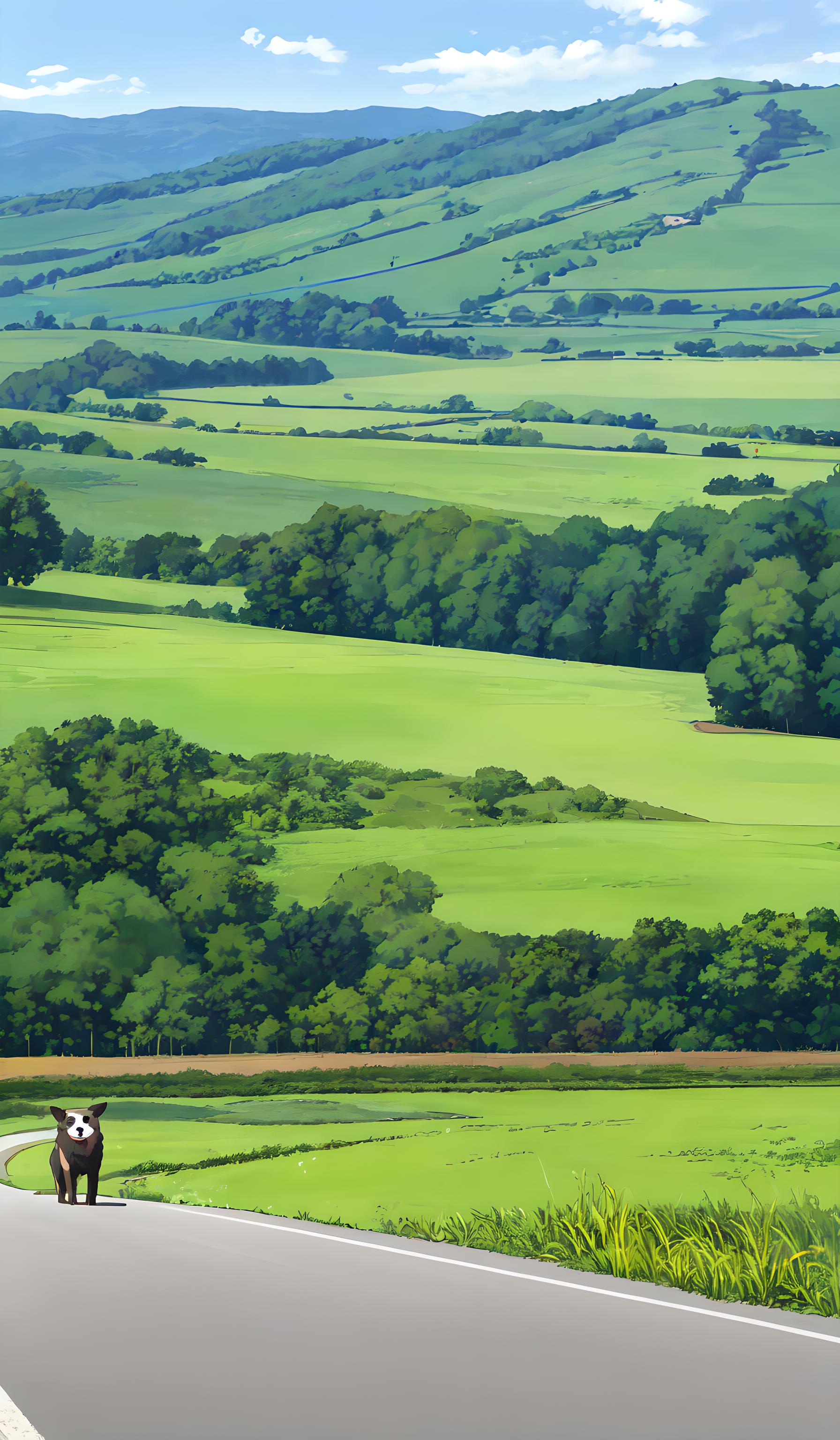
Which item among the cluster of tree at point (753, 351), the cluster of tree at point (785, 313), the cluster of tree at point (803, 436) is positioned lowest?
the cluster of tree at point (803, 436)

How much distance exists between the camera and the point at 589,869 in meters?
64.0

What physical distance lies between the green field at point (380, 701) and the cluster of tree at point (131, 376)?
29885mm

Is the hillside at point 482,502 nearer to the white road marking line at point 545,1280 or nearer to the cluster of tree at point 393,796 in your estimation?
the cluster of tree at point 393,796

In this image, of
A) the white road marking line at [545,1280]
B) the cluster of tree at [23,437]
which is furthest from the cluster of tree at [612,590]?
the white road marking line at [545,1280]

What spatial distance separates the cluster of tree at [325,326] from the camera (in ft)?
409

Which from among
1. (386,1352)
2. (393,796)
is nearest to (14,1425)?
(386,1352)

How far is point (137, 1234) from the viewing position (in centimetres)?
1291

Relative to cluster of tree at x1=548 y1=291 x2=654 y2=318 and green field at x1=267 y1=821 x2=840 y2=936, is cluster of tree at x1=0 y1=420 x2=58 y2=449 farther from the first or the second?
green field at x1=267 y1=821 x2=840 y2=936

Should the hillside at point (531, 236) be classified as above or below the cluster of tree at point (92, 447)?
above

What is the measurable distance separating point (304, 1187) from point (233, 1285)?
684 centimetres

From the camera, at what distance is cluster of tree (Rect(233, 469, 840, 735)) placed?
79438 mm

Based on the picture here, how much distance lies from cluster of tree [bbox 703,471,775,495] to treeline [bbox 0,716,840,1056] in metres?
50.7

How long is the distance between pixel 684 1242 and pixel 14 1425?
486 centimetres

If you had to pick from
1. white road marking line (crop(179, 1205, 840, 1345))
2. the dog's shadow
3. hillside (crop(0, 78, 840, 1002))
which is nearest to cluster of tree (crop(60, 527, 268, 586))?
hillside (crop(0, 78, 840, 1002))
